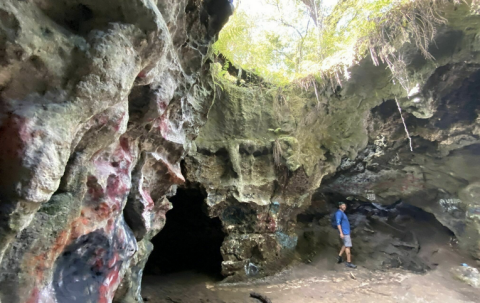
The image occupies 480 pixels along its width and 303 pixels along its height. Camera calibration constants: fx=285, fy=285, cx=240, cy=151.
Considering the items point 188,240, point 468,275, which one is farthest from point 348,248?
point 188,240

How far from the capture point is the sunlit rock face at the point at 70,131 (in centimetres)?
140

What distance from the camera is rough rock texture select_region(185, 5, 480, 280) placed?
20.6ft

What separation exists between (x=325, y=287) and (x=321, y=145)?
3.46m

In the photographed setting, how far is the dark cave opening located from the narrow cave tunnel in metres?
2.58

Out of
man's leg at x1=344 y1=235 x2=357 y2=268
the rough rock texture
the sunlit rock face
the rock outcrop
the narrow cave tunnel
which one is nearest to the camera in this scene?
the sunlit rock face

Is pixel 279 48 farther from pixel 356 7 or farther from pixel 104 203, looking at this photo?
pixel 104 203

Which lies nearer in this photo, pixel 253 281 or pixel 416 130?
pixel 253 281

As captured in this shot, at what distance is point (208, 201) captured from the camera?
6.45 metres

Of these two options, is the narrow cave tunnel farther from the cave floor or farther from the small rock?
the cave floor

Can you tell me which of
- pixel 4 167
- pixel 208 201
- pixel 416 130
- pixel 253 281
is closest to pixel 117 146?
pixel 4 167

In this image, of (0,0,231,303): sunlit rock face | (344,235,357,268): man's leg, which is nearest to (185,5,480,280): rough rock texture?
(344,235,357,268): man's leg

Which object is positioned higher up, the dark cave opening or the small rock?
the dark cave opening

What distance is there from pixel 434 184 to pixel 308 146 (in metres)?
3.90

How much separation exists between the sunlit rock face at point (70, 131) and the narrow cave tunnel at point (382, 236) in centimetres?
673
